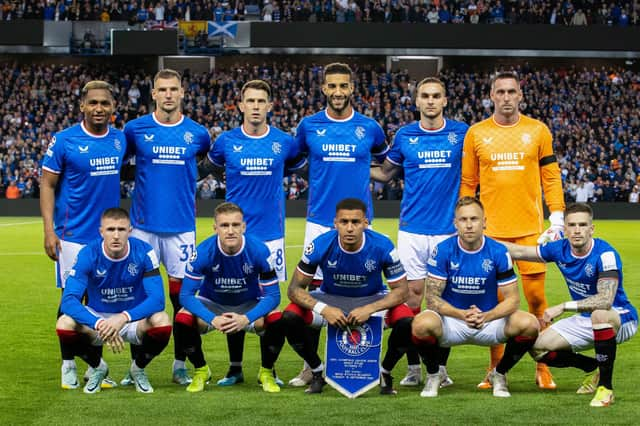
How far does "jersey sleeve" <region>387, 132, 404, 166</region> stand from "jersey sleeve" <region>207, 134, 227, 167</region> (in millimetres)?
1368

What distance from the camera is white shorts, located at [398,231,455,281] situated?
26.6 ft

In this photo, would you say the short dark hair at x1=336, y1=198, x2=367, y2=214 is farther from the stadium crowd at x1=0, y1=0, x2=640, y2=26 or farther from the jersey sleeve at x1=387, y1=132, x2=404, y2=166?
the stadium crowd at x1=0, y1=0, x2=640, y2=26

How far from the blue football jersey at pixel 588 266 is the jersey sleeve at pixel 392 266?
41.3 inches

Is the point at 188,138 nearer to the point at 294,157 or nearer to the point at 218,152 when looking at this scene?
the point at 218,152

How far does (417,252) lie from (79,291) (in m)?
2.69

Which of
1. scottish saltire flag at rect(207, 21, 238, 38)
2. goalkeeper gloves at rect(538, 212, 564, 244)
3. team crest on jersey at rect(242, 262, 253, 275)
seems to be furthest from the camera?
scottish saltire flag at rect(207, 21, 238, 38)

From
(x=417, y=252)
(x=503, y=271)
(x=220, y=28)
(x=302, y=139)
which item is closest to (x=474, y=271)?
(x=503, y=271)

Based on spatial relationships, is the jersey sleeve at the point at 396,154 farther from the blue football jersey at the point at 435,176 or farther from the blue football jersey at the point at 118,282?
the blue football jersey at the point at 118,282

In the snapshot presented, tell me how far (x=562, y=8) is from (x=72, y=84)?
63.9 feet

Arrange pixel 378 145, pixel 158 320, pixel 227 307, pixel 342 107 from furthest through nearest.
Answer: pixel 378 145, pixel 342 107, pixel 227 307, pixel 158 320

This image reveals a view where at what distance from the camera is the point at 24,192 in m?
31.0

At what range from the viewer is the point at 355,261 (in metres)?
7.27

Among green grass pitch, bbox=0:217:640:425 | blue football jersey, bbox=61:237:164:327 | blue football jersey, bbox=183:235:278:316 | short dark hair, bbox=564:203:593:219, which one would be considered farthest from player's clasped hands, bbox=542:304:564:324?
blue football jersey, bbox=61:237:164:327

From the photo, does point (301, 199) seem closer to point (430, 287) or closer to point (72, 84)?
point (72, 84)
